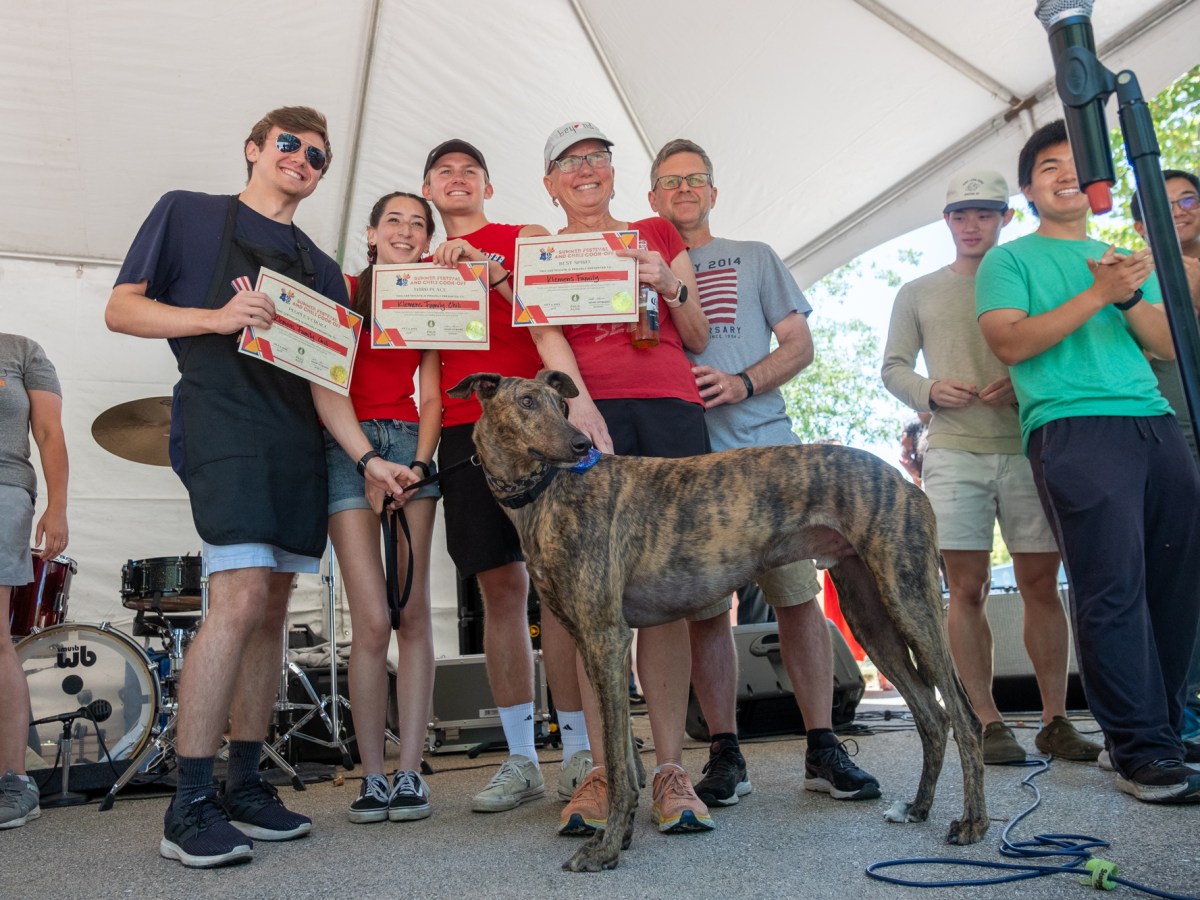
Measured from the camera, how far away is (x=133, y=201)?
6125mm

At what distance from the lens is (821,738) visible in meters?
3.09

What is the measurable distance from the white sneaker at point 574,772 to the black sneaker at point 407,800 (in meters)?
0.44

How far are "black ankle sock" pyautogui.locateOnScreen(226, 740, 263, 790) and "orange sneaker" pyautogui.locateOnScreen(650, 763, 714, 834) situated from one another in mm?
1173

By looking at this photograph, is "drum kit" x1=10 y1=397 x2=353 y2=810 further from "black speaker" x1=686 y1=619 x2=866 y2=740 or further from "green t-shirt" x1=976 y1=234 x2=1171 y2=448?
"green t-shirt" x1=976 y1=234 x2=1171 y2=448

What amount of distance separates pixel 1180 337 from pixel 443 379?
237cm

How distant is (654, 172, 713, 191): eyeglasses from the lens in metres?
3.52

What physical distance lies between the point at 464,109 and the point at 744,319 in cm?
340

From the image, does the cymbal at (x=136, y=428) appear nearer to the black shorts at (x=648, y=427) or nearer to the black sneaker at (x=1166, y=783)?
the black shorts at (x=648, y=427)

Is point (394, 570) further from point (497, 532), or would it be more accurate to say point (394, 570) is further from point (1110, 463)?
point (1110, 463)

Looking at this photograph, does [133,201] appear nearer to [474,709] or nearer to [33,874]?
[474,709]

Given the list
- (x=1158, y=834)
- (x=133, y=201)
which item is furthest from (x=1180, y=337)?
(x=133, y=201)

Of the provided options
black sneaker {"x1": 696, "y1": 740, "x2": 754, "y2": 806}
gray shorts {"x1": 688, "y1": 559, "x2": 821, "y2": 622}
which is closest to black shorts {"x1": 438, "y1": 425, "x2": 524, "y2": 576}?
gray shorts {"x1": 688, "y1": 559, "x2": 821, "y2": 622}

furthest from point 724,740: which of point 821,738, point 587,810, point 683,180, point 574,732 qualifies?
point 683,180

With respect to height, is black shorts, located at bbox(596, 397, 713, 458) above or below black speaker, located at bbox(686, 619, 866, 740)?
above
